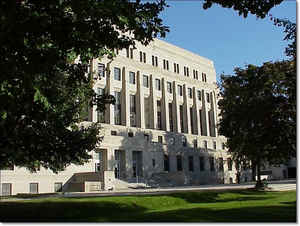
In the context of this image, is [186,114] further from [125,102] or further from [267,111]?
[267,111]

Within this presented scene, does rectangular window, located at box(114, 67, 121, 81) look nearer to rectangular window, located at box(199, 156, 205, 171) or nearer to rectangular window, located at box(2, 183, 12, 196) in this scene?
rectangular window, located at box(199, 156, 205, 171)

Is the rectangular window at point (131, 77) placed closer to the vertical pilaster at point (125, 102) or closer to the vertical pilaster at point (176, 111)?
the vertical pilaster at point (125, 102)

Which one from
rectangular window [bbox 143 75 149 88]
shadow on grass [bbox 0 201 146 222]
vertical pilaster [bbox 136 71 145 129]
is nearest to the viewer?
shadow on grass [bbox 0 201 146 222]

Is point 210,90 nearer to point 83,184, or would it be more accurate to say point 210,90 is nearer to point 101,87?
point 101,87

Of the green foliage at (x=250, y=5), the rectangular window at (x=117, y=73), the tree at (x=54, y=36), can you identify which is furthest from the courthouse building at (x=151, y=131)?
the green foliage at (x=250, y=5)

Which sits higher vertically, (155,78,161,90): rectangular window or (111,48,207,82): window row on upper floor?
(111,48,207,82): window row on upper floor

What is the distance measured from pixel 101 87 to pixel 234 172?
39726mm

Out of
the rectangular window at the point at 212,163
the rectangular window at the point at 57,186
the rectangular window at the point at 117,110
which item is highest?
the rectangular window at the point at 117,110

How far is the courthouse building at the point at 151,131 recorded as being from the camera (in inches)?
1913

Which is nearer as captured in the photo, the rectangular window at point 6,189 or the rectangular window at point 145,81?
the rectangular window at point 6,189

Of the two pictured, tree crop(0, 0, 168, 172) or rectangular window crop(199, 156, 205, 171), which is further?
rectangular window crop(199, 156, 205, 171)

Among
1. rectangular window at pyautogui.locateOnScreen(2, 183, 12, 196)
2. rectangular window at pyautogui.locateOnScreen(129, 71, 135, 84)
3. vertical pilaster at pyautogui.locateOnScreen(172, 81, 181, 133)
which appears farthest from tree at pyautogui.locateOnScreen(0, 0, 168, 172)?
vertical pilaster at pyautogui.locateOnScreen(172, 81, 181, 133)

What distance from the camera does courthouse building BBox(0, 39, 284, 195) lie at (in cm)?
4859

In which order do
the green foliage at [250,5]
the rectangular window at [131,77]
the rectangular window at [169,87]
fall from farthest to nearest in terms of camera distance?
1. the rectangular window at [169,87]
2. the rectangular window at [131,77]
3. the green foliage at [250,5]
